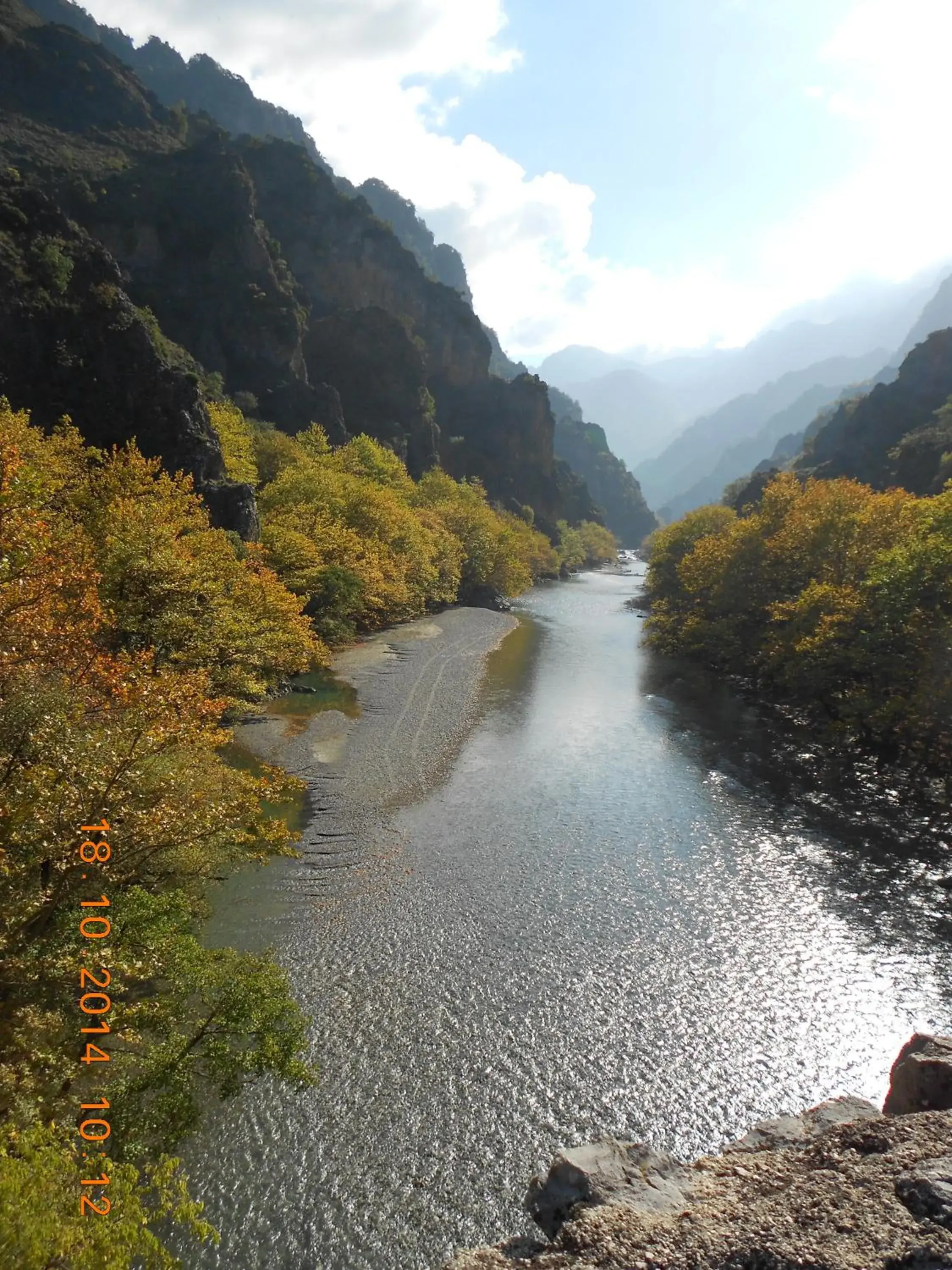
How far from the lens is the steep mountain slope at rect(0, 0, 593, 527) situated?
3270 inches

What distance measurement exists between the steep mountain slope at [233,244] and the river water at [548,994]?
45.8 meters

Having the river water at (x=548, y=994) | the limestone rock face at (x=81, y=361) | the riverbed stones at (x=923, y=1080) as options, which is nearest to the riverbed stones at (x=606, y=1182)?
the river water at (x=548, y=994)

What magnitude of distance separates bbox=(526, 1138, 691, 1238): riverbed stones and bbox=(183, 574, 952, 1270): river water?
2.44 m

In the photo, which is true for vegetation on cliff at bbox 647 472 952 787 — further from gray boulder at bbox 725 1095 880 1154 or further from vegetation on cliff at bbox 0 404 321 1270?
vegetation on cliff at bbox 0 404 321 1270

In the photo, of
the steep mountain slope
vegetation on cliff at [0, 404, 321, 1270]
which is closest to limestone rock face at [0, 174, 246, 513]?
the steep mountain slope

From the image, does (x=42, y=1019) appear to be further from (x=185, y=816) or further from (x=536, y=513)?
(x=536, y=513)

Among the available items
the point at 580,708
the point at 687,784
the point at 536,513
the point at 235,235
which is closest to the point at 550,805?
the point at 687,784

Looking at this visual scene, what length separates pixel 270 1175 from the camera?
33.6ft

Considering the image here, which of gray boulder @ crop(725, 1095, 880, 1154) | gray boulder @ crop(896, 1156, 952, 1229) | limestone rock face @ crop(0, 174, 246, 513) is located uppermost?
limestone rock face @ crop(0, 174, 246, 513)

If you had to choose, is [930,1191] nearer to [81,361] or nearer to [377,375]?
[81,361]

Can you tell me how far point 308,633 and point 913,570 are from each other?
2950 centimetres

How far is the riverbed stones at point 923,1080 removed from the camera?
945 cm

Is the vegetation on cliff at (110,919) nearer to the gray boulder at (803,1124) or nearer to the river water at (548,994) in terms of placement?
the river water at (548,994)

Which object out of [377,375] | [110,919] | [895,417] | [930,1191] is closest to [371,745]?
[110,919]
